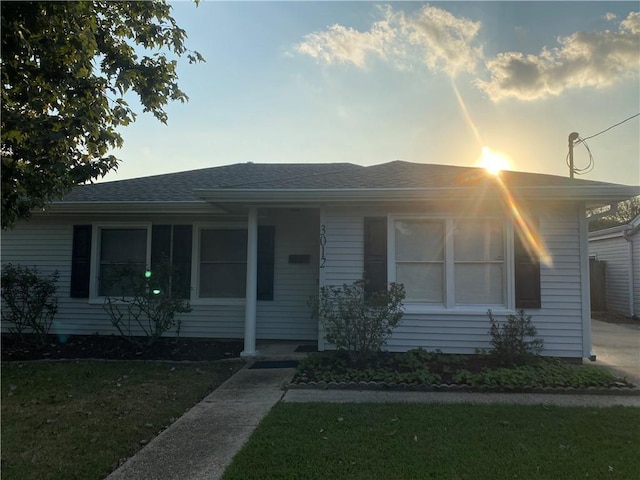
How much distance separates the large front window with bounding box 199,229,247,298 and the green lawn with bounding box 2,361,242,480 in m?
2.06

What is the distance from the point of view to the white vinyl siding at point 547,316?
260 inches

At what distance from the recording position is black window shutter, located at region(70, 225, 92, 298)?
8.48 m

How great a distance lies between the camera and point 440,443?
357cm

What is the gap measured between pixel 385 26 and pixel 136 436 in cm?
738

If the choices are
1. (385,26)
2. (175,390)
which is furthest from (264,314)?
(385,26)

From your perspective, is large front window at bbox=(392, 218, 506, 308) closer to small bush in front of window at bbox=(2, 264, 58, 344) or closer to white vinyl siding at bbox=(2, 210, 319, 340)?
white vinyl siding at bbox=(2, 210, 319, 340)

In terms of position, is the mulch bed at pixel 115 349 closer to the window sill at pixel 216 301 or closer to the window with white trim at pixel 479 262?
the window sill at pixel 216 301

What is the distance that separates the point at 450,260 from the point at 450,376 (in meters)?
1.96

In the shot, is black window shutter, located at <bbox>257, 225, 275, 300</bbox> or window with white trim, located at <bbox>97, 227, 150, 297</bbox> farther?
window with white trim, located at <bbox>97, 227, 150, 297</bbox>

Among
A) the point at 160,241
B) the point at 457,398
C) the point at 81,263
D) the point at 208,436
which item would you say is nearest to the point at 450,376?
the point at 457,398

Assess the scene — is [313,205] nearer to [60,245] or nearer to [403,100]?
[403,100]

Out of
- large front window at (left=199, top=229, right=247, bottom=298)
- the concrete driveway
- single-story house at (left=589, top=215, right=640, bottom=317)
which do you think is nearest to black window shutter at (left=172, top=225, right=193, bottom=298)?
large front window at (left=199, top=229, right=247, bottom=298)

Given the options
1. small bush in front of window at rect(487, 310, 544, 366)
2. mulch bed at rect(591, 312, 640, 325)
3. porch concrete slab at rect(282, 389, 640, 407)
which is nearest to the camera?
porch concrete slab at rect(282, 389, 640, 407)

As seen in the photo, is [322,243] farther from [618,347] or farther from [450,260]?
[618,347]
